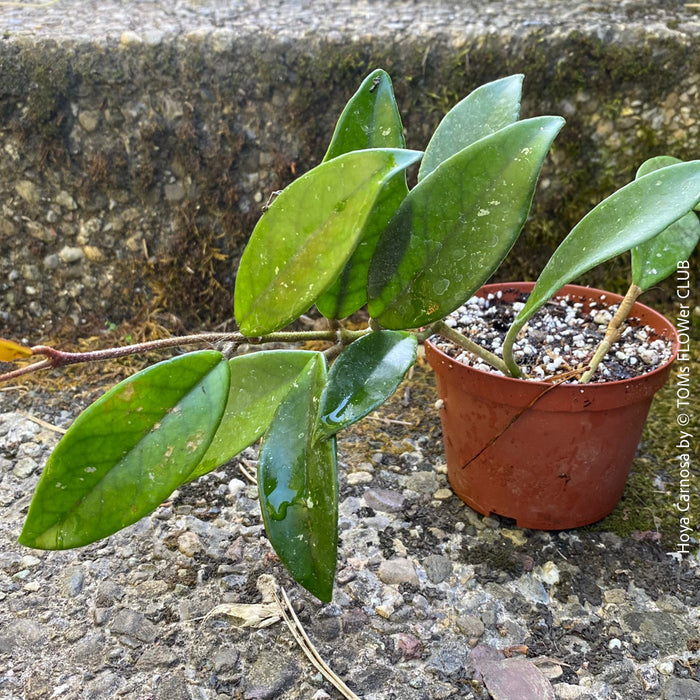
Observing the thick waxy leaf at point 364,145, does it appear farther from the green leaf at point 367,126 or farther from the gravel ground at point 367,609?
the gravel ground at point 367,609

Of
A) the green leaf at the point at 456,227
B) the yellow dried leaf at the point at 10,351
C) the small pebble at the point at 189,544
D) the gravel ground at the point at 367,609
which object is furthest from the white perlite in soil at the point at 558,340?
the yellow dried leaf at the point at 10,351

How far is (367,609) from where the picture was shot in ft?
3.02

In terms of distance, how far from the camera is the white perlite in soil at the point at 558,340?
1023 mm

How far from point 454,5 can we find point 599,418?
105 centimetres

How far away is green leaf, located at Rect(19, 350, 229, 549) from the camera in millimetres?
595

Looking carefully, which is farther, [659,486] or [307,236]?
[659,486]

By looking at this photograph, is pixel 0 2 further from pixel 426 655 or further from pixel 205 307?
pixel 426 655

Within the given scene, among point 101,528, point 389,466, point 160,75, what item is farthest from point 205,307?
point 101,528

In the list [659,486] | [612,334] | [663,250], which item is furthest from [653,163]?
[659,486]

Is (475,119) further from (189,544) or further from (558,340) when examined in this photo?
(189,544)

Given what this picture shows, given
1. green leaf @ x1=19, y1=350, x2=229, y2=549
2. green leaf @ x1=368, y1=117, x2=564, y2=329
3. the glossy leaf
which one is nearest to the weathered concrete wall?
the glossy leaf

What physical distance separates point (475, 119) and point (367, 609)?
632 millimetres

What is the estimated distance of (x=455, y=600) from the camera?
3.06ft

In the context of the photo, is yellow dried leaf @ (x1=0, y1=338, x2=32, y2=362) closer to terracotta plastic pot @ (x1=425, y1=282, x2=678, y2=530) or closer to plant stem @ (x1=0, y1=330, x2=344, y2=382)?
plant stem @ (x1=0, y1=330, x2=344, y2=382)
